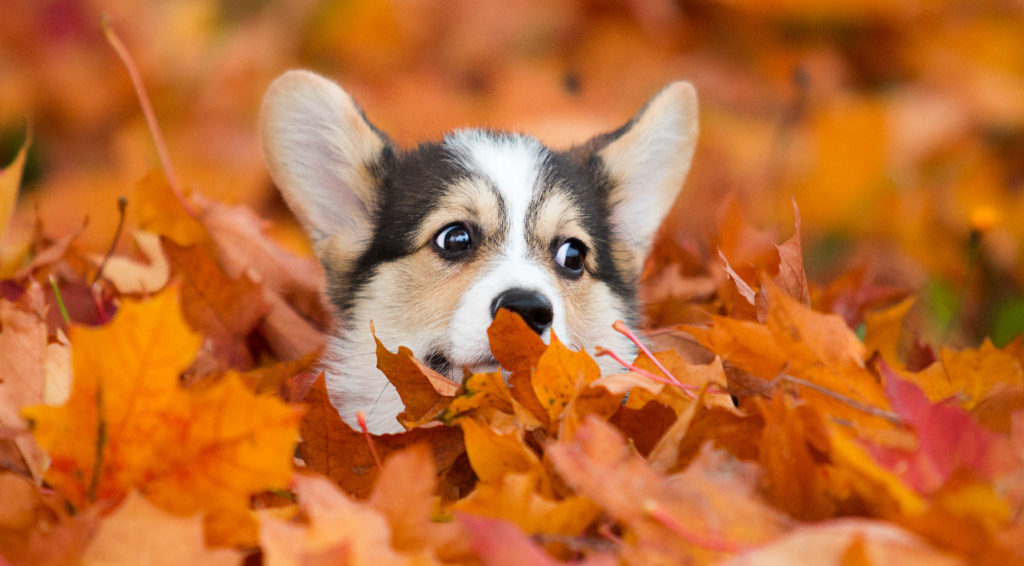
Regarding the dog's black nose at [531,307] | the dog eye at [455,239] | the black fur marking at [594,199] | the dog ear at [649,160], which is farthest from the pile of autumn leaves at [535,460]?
the dog ear at [649,160]

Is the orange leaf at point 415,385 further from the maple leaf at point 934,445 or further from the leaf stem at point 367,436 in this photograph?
the maple leaf at point 934,445

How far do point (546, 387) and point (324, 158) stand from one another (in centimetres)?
106

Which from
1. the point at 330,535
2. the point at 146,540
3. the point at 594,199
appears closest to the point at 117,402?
the point at 146,540

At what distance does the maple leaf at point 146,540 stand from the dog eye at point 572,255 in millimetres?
1215

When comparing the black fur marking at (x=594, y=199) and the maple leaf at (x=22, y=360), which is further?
the black fur marking at (x=594, y=199)

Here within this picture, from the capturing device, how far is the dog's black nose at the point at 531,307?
1.78 metres

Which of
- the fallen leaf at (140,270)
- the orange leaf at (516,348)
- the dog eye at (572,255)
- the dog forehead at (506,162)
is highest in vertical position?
the dog forehead at (506,162)

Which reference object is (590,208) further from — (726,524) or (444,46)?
(444,46)

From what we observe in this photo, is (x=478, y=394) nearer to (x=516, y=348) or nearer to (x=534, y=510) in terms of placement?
(x=516, y=348)

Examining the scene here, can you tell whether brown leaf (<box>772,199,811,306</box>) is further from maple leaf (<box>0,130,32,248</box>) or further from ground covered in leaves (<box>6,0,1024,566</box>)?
maple leaf (<box>0,130,32,248</box>)

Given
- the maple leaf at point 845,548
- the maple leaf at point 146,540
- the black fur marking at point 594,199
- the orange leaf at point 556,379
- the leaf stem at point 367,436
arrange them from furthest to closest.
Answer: the black fur marking at point 594,199, the orange leaf at point 556,379, the leaf stem at point 367,436, the maple leaf at point 146,540, the maple leaf at point 845,548

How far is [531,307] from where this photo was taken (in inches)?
70.0

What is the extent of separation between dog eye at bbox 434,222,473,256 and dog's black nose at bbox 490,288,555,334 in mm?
312

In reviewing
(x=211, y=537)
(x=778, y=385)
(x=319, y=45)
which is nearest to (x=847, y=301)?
(x=778, y=385)
